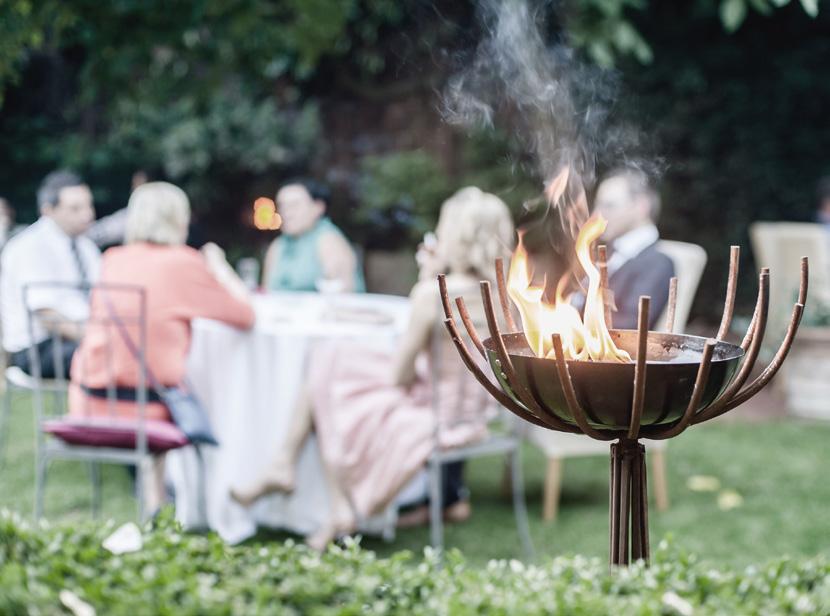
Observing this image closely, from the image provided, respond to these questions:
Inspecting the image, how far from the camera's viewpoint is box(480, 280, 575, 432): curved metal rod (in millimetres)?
1773

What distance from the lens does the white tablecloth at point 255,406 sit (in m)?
4.17

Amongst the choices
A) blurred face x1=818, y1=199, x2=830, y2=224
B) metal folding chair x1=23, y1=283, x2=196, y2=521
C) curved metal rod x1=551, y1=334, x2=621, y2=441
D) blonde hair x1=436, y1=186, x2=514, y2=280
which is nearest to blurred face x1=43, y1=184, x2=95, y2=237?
metal folding chair x1=23, y1=283, x2=196, y2=521

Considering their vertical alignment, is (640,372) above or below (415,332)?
above

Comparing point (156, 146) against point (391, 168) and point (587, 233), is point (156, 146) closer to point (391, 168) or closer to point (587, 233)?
point (391, 168)

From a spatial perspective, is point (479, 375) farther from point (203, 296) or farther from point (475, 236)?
point (203, 296)

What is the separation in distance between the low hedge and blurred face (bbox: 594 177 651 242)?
105 inches

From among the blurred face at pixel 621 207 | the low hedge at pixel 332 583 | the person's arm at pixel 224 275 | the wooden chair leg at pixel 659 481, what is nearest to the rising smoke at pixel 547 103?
the blurred face at pixel 621 207

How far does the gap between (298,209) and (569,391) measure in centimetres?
420

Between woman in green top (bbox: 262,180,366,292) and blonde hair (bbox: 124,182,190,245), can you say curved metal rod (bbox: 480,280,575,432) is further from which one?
Result: woman in green top (bbox: 262,180,366,292)

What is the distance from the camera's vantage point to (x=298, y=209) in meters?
5.72

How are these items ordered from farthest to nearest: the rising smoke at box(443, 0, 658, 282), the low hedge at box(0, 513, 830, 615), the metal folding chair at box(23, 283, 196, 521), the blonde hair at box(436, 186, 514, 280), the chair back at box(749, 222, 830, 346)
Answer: the chair back at box(749, 222, 830, 346)
the blonde hair at box(436, 186, 514, 280)
the metal folding chair at box(23, 283, 196, 521)
the rising smoke at box(443, 0, 658, 282)
the low hedge at box(0, 513, 830, 615)

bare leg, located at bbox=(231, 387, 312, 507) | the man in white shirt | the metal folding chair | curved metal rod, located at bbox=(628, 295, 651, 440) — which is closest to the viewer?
curved metal rod, located at bbox=(628, 295, 651, 440)

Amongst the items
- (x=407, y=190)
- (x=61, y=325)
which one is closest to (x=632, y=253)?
(x=61, y=325)

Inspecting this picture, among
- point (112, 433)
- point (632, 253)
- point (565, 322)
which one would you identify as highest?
point (632, 253)
